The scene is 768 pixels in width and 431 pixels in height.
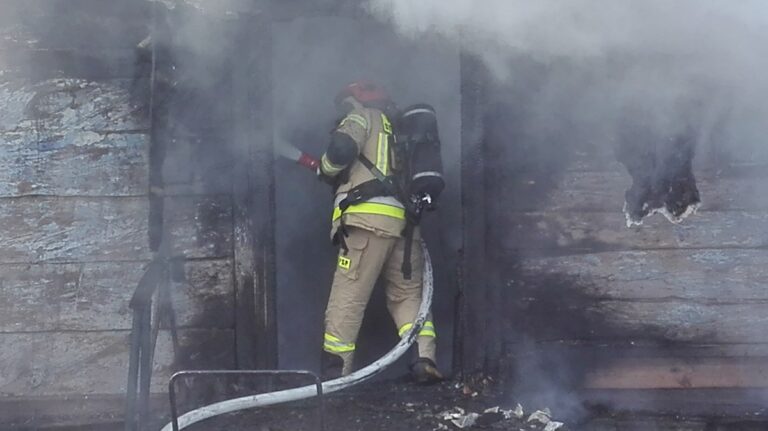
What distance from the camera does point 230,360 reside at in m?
→ 4.79

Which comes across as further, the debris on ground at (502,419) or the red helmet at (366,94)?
the red helmet at (366,94)

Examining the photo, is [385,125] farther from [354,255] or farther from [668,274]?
[668,274]

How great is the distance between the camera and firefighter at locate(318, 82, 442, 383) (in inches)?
186

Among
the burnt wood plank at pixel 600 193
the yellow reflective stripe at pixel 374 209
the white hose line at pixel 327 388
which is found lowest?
the white hose line at pixel 327 388

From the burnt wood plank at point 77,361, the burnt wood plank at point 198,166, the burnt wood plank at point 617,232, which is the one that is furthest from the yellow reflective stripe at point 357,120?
the burnt wood plank at point 77,361

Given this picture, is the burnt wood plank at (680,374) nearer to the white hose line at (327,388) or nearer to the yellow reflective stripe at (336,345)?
the white hose line at (327,388)

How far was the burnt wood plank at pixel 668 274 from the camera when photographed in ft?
15.4

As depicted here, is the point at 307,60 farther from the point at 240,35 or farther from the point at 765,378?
the point at 765,378

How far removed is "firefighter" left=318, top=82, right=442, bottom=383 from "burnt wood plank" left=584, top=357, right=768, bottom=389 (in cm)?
97

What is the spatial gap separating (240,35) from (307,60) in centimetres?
78

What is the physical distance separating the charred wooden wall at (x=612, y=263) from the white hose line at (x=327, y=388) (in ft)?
1.07

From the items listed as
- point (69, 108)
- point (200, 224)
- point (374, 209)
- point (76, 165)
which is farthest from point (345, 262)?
point (69, 108)

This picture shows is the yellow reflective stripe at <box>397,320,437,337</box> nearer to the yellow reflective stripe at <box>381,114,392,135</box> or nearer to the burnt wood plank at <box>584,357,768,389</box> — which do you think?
Result: the burnt wood plank at <box>584,357,768,389</box>

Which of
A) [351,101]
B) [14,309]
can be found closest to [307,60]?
[351,101]
